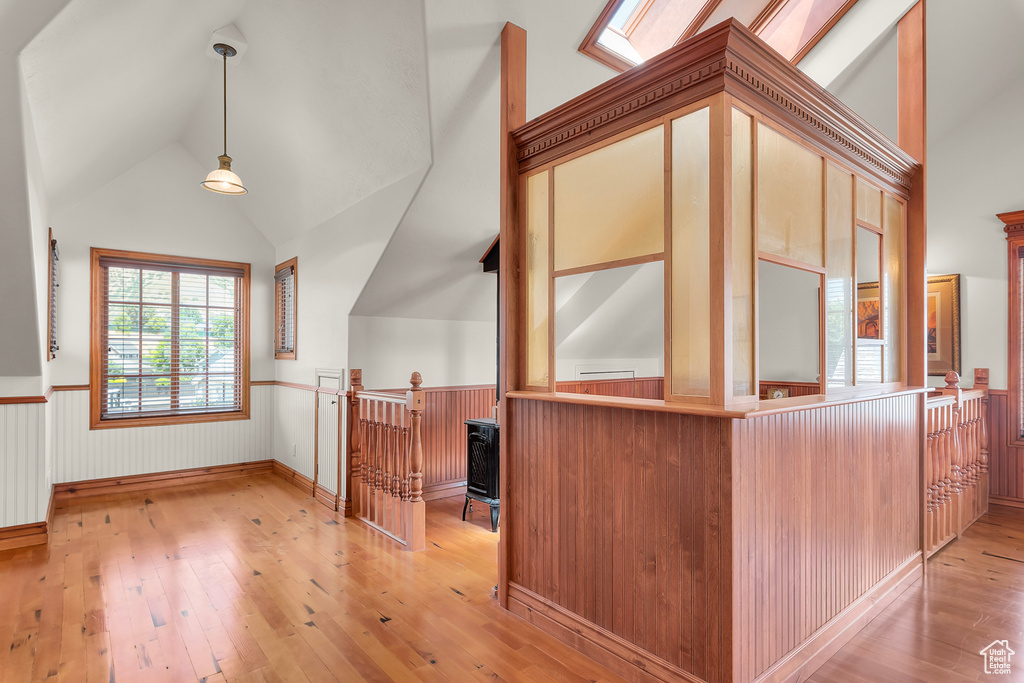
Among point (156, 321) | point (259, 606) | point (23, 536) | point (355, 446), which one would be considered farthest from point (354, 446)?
point (156, 321)

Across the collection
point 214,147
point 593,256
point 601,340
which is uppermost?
point 214,147

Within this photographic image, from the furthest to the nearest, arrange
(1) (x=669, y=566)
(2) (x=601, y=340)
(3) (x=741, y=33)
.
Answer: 1. (2) (x=601, y=340)
2. (1) (x=669, y=566)
3. (3) (x=741, y=33)

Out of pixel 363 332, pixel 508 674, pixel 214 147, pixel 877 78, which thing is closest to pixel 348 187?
pixel 363 332

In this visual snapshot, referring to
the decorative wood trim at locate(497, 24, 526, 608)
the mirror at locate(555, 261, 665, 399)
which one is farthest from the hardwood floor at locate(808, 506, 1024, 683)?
the mirror at locate(555, 261, 665, 399)

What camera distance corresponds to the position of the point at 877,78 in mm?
4242

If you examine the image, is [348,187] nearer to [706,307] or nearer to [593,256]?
[593,256]

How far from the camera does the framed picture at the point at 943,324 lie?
15.2 feet

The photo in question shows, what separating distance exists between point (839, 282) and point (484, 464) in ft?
8.44

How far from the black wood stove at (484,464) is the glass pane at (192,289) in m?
3.31

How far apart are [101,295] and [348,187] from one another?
2.73 metres

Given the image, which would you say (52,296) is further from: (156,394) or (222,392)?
(222,392)

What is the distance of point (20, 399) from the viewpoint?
3.72m

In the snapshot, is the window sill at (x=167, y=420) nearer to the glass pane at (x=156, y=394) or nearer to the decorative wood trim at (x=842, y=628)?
the glass pane at (x=156, y=394)

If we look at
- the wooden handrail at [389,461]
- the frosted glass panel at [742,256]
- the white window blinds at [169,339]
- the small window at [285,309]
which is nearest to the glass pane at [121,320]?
the white window blinds at [169,339]
